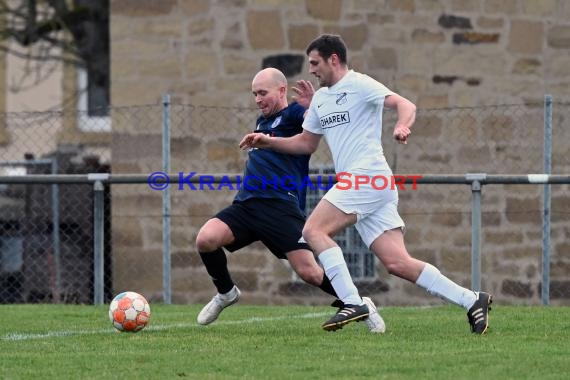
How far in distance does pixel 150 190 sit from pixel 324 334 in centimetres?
626

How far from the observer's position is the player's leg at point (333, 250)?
28.0 ft

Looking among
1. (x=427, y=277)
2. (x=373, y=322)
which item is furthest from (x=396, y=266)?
(x=373, y=322)

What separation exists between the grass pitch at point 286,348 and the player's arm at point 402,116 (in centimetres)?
119

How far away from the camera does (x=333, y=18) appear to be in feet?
49.5

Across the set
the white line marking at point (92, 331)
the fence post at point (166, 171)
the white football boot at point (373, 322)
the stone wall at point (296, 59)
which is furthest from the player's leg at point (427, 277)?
the stone wall at point (296, 59)

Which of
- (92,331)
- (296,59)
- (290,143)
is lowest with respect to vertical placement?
(92,331)

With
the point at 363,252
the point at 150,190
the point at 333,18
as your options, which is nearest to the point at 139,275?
the point at 150,190

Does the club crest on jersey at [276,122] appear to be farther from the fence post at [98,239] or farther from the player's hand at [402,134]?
the fence post at [98,239]

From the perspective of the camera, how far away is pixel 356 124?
8.61 m

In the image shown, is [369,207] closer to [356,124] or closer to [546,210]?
[356,124]

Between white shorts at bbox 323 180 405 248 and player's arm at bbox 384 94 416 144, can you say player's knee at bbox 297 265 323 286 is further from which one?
player's arm at bbox 384 94 416 144

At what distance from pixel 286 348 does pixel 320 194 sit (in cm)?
719

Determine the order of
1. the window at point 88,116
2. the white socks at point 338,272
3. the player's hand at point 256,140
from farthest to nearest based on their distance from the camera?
the window at point 88,116
the player's hand at point 256,140
the white socks at point 338,272

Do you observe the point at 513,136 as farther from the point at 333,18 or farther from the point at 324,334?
the point at 324,334
